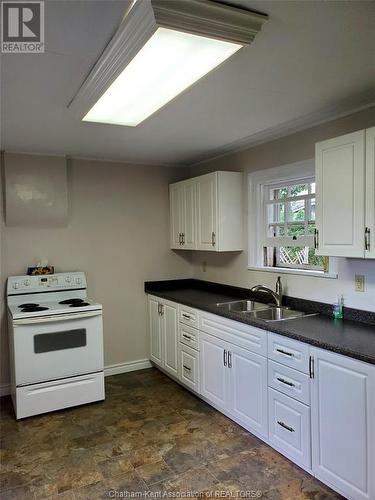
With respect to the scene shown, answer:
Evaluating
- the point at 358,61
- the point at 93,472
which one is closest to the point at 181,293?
the point at 93,472

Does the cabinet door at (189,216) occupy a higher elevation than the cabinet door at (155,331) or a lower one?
higher

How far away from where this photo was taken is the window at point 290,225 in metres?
3.21

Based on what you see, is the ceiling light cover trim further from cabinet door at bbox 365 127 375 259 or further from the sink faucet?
A: the sink faucet

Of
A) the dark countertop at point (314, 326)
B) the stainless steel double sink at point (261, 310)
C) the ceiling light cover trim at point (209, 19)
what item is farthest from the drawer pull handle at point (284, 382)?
the ceiling light cover trim at point (209, 19)

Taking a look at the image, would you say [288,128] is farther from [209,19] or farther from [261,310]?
[209,19]

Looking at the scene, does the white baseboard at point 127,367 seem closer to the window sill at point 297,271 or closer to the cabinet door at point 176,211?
the cabinet door at point 176,211

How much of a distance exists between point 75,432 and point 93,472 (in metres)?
0.60

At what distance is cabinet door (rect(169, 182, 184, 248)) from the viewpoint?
4294 millimetres

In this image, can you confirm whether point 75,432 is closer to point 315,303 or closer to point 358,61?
point 315,303

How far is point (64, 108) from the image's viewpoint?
251 cm

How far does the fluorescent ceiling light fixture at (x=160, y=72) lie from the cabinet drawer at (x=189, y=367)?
6.96 feet

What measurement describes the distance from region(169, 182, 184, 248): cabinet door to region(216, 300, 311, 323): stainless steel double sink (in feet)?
3.60

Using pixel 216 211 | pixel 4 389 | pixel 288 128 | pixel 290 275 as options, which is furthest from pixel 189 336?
pixel 288 128

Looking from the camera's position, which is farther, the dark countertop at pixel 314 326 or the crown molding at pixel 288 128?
the crown molding at pixel 288 128
